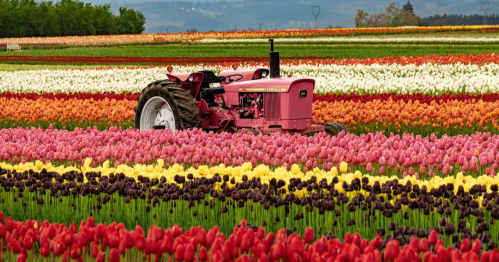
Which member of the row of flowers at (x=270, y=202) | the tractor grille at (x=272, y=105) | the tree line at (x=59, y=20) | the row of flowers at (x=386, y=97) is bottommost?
the row of flowers at (x=270, y=202)

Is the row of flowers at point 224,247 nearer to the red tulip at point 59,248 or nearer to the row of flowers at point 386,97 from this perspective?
the red tulip at point 59,248

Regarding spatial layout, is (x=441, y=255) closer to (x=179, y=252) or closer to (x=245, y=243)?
(x=245, y=243)

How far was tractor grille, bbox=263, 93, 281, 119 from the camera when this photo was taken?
10320mm

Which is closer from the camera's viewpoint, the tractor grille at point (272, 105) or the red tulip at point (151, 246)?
the red tulip at point (151, 246)

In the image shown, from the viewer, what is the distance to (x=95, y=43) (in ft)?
194

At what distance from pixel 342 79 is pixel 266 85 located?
34.6ft

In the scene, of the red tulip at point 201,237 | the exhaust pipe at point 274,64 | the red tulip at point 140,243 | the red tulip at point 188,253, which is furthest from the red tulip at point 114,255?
the exhaust pipe at point 274,64

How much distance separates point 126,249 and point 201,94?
649cm

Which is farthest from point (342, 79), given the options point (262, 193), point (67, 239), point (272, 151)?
point (67, 239)

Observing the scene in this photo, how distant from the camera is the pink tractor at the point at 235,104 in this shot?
406 inches

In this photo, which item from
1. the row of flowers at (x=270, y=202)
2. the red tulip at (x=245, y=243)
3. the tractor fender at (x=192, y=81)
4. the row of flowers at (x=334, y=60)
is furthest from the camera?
the row of flowers at (x=334, y=60)

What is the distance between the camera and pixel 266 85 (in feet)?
34.1

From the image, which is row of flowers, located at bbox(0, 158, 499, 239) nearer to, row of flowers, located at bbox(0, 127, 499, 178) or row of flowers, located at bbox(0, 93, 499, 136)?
row of flowers, located at bbox(0, 127, 499, 178)

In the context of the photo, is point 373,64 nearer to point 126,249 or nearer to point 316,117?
point 316,117
